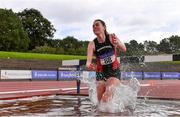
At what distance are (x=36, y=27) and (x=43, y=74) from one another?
84.1 metres

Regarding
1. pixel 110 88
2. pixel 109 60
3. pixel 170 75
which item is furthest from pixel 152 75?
pixel 110 88

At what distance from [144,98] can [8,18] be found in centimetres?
9161

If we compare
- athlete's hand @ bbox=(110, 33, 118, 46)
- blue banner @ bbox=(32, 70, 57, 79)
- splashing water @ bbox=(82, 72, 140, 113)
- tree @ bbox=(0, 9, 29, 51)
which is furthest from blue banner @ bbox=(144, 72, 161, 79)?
tree @ bbox=(0, 9, 29, 51)

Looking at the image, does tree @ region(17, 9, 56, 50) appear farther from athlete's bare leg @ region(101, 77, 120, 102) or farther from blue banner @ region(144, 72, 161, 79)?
athlete's bare leg @ region(101, 77, 120, 102)

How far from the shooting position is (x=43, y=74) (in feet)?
117

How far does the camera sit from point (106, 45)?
8.21 m

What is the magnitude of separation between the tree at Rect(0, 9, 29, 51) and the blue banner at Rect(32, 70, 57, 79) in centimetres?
5907

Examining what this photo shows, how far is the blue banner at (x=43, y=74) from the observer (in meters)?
34.5

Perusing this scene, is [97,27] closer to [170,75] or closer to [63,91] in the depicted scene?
A: [63,91]

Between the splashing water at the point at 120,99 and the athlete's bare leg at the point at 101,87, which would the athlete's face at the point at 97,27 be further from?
the splashing water at the point at 120,99

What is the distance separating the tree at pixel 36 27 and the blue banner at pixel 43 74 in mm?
79361

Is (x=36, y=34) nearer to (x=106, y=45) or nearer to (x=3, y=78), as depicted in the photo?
(x=3, y=78)

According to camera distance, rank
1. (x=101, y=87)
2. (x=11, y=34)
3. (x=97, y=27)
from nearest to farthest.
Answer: (x=97, y=27) < (x=101, y=87) < (x=11, y=34)

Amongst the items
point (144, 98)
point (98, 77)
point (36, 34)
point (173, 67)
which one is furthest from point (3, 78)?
point (36, 34)
